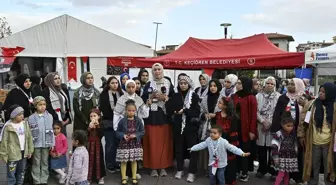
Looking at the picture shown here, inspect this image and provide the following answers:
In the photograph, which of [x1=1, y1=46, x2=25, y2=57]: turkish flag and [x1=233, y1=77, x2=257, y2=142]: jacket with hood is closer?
[x1=233, y1=77, x2=257, y2=142]: jacket with hood

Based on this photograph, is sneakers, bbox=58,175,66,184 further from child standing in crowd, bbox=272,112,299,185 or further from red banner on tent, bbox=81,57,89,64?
red banner on tent, bbox=81,57,89,64

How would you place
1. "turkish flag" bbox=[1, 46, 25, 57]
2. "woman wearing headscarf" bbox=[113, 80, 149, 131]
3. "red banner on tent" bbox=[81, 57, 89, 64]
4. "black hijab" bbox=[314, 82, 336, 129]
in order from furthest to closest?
"red banner on tent" bbox=[81, 57, 89, 64]
"turkish flag" bbox=[1, 46, 25, 57]
"woman wearing headscarf" bbox=[113, 80, 149, 131]
"black hijab" bbox=[314, 82, 336, 129]

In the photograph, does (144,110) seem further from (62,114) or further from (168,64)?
(168,64)

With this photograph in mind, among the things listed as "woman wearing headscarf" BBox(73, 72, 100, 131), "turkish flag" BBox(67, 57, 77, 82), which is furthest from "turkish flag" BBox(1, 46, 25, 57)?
"woman wearing headscarf" BBox(73, 72, 100, 131)

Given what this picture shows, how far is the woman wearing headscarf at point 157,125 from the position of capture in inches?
212

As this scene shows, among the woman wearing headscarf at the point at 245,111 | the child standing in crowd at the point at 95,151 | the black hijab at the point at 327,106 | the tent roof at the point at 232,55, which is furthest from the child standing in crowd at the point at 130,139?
the tent roof at the point at 232,55

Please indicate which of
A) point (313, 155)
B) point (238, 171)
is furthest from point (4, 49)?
point (313, 155)

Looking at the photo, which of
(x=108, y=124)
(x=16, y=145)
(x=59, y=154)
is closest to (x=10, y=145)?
(x=16, y=145)

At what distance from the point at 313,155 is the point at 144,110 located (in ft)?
8.64

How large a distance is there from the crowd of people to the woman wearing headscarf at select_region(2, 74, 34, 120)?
0.01m

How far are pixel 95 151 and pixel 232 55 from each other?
15.0 feet

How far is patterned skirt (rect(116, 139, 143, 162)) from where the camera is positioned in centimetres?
503

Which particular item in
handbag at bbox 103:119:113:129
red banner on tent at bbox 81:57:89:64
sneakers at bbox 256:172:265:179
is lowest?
sneakers at bbox 256:172:265:179

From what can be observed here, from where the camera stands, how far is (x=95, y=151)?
506cm
